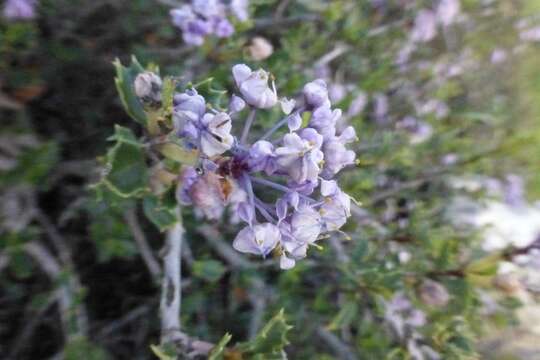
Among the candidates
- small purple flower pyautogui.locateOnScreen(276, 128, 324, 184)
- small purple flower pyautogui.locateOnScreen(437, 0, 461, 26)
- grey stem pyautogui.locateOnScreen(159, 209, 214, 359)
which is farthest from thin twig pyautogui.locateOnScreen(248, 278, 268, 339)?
small purple flower pyautogui.locateOnScreen(437, 0, 461, 26)

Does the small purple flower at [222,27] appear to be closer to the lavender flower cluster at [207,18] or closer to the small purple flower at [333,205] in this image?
the lavender flower cluster at [207,18]

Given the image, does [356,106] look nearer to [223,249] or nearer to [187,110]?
[223,249]

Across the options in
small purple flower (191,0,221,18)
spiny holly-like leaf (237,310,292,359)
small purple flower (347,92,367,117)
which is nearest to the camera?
spiny holly-like leaf (237,310,292,359)

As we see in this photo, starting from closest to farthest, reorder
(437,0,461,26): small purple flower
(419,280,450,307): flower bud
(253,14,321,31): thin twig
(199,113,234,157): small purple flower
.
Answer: (199,113,234,157): small purple flower
(419,280,450,307): flower bud
(253,14,321,31): thin twig
(437,0,461,26): small purple flower

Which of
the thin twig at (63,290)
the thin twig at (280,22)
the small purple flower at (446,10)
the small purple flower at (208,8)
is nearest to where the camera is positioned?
the small purple flower at (208,8)

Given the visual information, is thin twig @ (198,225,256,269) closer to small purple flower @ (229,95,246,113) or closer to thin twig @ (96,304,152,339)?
thin twig @ (96,304,152,339)

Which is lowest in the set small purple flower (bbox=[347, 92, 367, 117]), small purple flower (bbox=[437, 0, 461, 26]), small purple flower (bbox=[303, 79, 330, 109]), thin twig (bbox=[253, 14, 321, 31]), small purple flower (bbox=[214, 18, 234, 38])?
small purple flower (bbox=[303, 79, 330, 109])

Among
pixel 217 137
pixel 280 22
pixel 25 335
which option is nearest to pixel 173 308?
pixel 217 137

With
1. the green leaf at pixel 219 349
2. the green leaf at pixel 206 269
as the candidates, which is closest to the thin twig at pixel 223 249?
the green leaf at pixel 206 269
